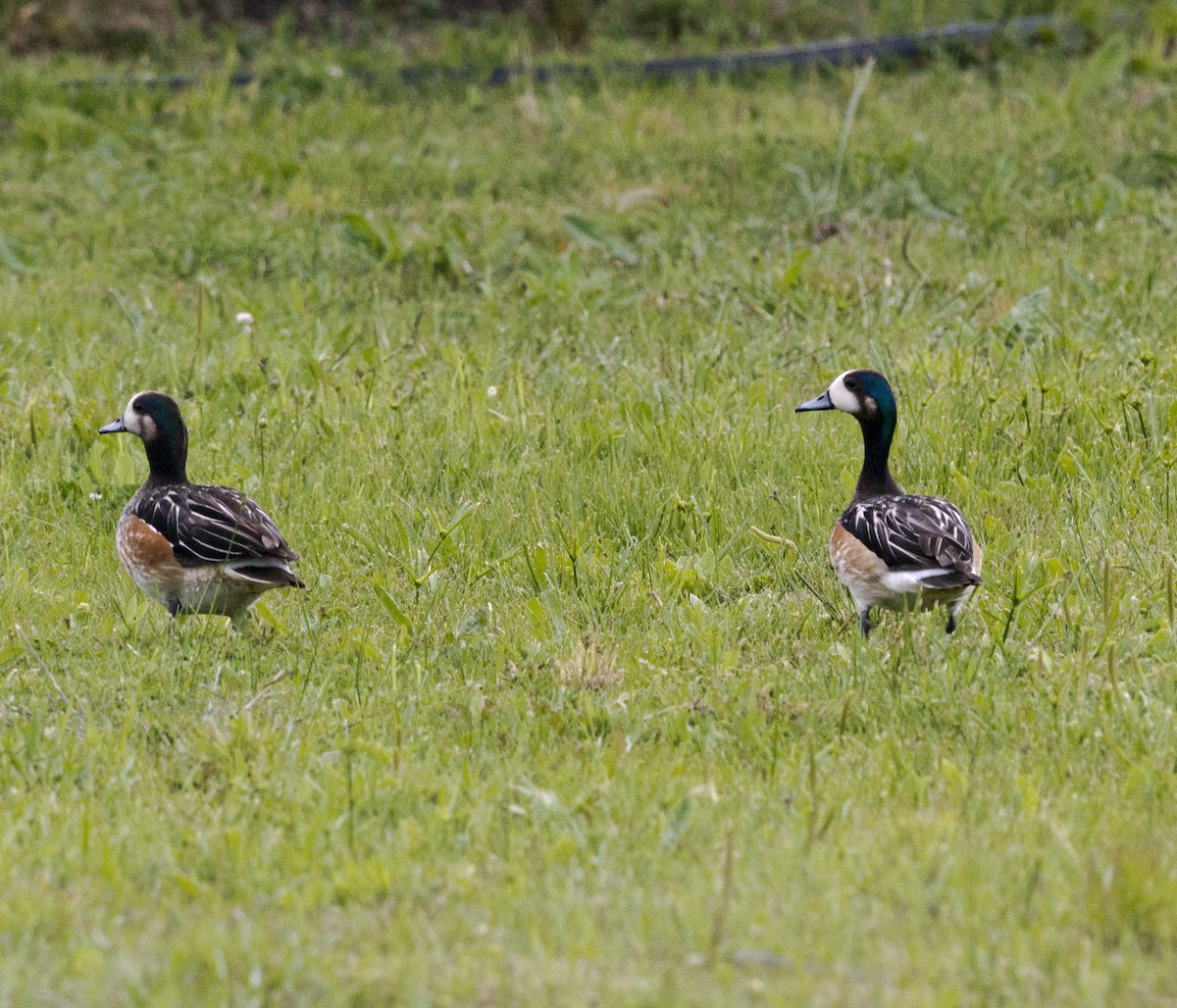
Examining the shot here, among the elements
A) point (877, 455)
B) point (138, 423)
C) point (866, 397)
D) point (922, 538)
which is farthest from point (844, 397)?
point (138, 423)

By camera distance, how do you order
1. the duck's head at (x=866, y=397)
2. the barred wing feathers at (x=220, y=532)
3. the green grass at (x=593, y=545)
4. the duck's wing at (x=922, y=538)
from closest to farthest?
the green grass at (x=593, y=545) → the duck's wing at (x=922, y=538) → the barred wing feathers at (x=220, y=532) → the duck's head at (x=866, y=397)

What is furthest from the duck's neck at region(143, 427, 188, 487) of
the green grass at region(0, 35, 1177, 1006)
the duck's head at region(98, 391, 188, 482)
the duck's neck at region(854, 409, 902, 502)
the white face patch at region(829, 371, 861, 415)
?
the duck's neck at region(854, 409, 902, 502)

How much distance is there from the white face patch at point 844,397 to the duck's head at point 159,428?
2.75 meters

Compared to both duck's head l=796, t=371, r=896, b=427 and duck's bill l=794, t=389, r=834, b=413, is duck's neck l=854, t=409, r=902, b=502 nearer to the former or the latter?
duck's head l=796, t=371, r=896, b=427

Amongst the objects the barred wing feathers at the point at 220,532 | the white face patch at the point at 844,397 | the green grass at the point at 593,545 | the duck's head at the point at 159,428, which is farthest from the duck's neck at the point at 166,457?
the white face patch at the point at 844,397

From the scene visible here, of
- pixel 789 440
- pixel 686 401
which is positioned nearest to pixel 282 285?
pixel 686 401

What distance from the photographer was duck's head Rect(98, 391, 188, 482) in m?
6.68

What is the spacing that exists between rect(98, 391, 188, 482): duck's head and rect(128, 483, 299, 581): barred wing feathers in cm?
55

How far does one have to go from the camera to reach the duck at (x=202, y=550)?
588 cm

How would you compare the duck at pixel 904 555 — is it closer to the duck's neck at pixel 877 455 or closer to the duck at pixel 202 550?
the duck's neck at pixel 877 455

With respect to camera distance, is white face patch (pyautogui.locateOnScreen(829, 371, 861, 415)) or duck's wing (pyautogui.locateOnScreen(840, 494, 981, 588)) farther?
white face patch (pyautogui.locateOnScreen(829, 371, 861, 415))

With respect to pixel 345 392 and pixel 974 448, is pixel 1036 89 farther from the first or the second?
pixel 345 392

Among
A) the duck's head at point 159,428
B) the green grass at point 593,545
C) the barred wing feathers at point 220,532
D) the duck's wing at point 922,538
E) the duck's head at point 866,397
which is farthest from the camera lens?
the duck's head at point 159,428

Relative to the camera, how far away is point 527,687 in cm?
546
